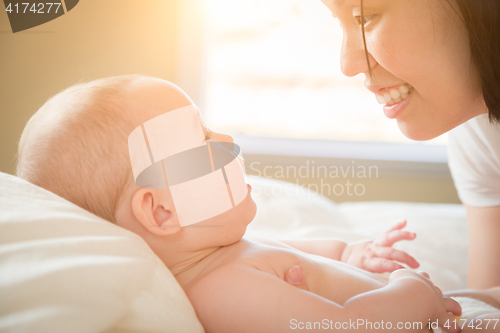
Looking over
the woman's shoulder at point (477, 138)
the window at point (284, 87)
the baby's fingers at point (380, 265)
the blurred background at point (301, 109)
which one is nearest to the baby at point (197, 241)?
the baby's fingers at point (380, 265)

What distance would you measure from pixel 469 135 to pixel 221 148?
2.62 feet

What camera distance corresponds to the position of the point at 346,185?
214 cm

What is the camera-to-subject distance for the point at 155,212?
2.18 feet

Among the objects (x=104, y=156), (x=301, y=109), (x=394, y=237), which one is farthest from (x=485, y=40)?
(x=301, y=109)

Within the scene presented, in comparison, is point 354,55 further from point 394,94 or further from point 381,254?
point 381,254

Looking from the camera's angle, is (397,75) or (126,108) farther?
(397,75)

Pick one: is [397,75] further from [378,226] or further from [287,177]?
[287,177]

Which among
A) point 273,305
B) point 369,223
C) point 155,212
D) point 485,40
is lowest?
point 369,223

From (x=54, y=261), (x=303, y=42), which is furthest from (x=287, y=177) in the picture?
(x=54, y=261)

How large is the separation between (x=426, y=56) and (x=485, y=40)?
10 centimetres

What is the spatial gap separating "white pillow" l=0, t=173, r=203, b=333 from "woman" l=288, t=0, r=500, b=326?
0.91 ft

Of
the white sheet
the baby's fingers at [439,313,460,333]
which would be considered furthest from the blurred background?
the baby's fingers at [439,313,460,333]

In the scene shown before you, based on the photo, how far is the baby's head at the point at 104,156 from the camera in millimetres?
619

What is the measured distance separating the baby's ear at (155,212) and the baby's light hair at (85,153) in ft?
0.12
